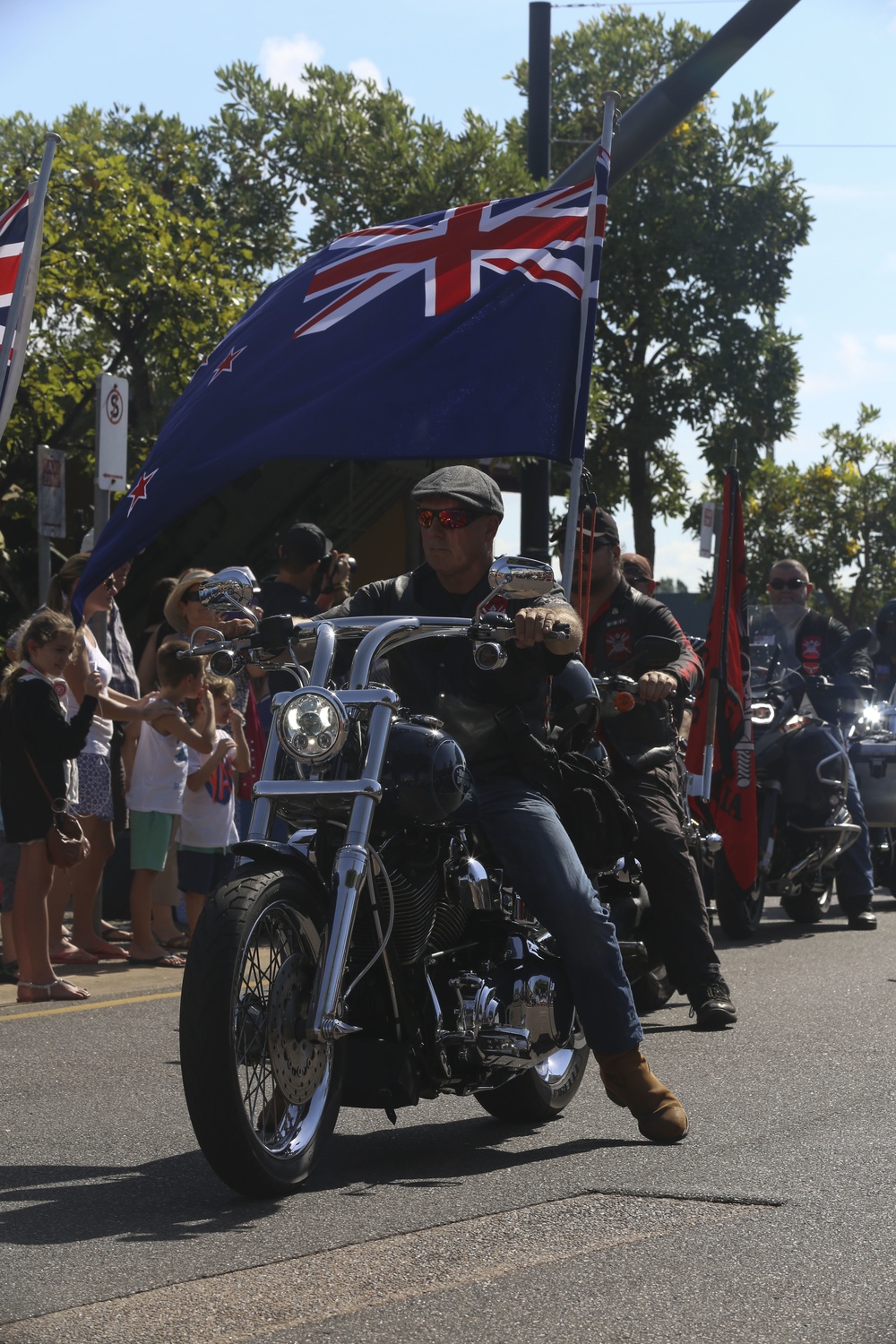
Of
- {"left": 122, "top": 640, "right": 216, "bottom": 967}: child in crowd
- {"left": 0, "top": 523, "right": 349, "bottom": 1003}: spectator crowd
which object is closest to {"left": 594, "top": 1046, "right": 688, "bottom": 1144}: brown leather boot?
{"left": 0, "top": 523, "right": 349, "bottom": 1003}: spectator crowd

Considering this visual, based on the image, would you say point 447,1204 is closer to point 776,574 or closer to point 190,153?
point 776,574

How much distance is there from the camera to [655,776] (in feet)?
23.4

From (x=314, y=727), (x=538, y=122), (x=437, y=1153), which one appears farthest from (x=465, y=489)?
(x=538, y=122)

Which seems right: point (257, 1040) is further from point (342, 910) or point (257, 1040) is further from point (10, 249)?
point (10, 249)

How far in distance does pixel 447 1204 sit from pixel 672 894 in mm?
2790

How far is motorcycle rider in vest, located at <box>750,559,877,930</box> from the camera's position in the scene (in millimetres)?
11078

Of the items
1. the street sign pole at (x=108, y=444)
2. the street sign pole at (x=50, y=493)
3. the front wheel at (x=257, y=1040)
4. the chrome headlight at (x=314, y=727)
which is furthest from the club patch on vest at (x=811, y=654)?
the chrome headlight at (x=314, y=727)

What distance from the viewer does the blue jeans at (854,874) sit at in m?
11.0

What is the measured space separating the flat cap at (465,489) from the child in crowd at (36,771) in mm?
3314

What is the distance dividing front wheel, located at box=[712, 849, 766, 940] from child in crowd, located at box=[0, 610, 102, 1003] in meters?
3.87

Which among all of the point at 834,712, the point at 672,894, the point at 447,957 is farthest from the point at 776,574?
the point at 447,957

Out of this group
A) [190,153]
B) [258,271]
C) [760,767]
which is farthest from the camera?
[258,271]

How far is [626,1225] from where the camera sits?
4.15 m

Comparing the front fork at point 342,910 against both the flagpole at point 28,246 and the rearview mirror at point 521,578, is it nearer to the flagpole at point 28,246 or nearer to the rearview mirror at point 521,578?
the rearview mirror at point 521,578
